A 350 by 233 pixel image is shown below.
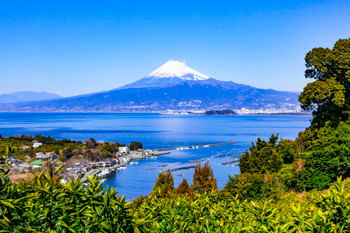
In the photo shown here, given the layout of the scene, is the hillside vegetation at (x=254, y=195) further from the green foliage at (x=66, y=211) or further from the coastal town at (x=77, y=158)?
the coastal town at (x=77, y=158)

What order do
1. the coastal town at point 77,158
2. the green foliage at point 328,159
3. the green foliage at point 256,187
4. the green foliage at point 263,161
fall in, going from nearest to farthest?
the green foliage at point 256,187 → the green foliage at point 328,159 → the green foliage at point 263,161 → the coastal town at point 77,158

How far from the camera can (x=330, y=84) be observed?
61.1 ft

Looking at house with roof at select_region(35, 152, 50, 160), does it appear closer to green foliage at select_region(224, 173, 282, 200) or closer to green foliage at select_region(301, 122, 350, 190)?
green foliage at select_region(224, 173, 282, 200)

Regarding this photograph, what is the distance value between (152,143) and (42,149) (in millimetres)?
33420

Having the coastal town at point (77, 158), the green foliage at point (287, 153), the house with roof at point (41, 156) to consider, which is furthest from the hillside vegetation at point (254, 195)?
the house with roof at point (41, 156)

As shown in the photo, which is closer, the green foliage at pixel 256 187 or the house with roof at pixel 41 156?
the green foliage at pixel 256 187

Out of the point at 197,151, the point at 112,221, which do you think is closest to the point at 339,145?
the point at 112,221

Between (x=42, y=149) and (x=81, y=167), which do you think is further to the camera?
(x=42, y=149)

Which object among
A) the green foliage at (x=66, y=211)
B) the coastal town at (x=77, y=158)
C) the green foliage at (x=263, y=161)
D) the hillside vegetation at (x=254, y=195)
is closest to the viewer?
the green foliage at (x=66, y=211)

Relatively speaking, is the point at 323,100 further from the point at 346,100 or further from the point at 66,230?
the point at 66,230

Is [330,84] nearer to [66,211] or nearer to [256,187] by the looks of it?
[256,187]

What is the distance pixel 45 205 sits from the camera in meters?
2.77

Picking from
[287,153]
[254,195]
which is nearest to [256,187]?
[254,195]

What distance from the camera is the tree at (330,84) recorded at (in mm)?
18703
